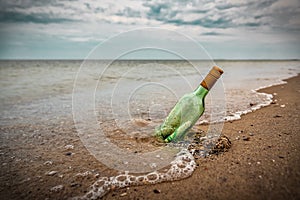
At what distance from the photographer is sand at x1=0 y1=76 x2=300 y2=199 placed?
1407 millimetres

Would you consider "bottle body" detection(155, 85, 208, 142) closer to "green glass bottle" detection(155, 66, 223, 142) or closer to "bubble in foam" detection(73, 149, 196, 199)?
"green glass bottle" detection(155, 66, 223, 142)

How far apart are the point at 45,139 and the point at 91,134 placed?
584mm

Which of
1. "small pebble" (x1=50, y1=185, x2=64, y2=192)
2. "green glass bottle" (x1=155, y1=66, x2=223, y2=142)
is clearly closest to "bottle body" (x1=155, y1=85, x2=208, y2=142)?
"green glass bottle" (x1=155, y1=66, x2=223, y2=142)

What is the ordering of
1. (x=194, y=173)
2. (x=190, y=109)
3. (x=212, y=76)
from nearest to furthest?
1. (x=194, y=173)
2. (x=212, y=76)
3. (x=190, y=109)

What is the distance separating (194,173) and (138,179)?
478 mm

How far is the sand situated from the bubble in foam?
5 cm

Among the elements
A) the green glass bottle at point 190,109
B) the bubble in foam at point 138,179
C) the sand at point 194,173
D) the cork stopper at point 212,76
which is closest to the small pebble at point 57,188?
the sand at point 194,173

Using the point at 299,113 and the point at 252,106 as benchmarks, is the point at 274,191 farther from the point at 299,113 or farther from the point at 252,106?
the point at 252,106

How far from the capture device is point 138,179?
5.31 feet

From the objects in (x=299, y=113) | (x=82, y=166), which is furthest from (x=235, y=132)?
(x=82, y=166)

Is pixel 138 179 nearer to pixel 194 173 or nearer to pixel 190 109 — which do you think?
pixel 194 173

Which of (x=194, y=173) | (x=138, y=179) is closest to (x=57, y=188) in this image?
(x=138, y=179)

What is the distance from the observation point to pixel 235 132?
99.6 inches

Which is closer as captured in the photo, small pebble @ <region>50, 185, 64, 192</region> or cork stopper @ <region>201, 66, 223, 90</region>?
small pebble @ <region>50, 185, 64, 192</region>
